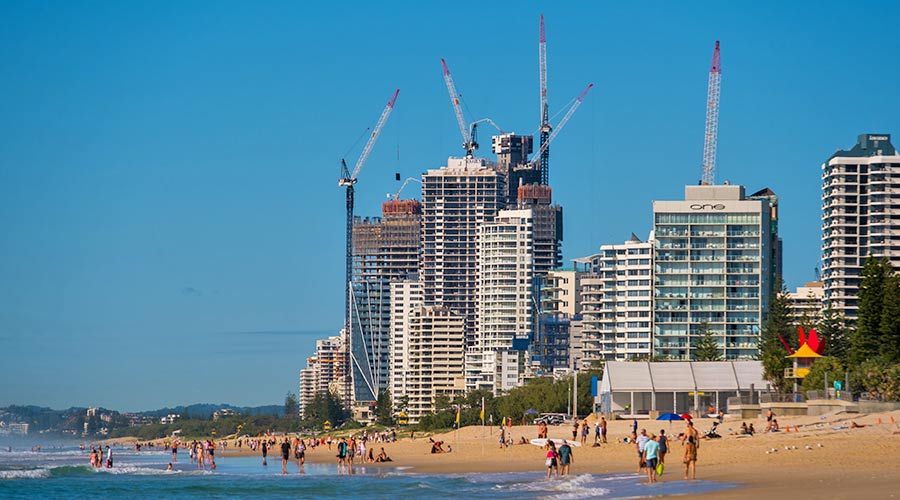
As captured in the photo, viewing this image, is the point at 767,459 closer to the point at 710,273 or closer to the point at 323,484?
the point at 323,484

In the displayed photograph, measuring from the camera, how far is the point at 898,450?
59.4 meters

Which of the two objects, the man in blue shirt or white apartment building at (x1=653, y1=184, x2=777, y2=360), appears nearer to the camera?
the man in blue shirt

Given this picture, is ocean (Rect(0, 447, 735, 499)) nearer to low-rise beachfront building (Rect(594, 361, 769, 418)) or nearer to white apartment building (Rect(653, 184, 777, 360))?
low-rise beachfront building (Rect(594, 361, 769, 418))

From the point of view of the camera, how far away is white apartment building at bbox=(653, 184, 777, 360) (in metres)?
196

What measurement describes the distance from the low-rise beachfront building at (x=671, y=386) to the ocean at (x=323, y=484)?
43714mm

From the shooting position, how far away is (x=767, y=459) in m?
61.3

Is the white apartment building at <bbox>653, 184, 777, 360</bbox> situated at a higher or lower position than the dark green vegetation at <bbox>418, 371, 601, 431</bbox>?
higher

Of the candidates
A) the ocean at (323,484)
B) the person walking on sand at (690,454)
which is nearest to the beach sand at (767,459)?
the person walking on sand at (690,454)

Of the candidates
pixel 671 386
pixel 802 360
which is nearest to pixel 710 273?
pixel 671 386

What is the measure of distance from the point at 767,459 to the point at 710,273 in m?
139

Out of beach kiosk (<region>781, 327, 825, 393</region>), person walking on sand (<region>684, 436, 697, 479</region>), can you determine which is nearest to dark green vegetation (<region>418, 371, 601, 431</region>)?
beach kiosk (<region>781, 327, 825, 393</region>)

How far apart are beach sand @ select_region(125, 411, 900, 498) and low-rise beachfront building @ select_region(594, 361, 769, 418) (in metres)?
20.8

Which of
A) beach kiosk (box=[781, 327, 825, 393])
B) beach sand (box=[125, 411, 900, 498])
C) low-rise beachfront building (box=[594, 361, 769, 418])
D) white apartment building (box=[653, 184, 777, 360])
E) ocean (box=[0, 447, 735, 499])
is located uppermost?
white apartment building (box=[653, 184, 777, 360])

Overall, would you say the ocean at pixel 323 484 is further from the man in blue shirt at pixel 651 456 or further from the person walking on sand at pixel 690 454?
the man in blue shirt at pixel 651 456
